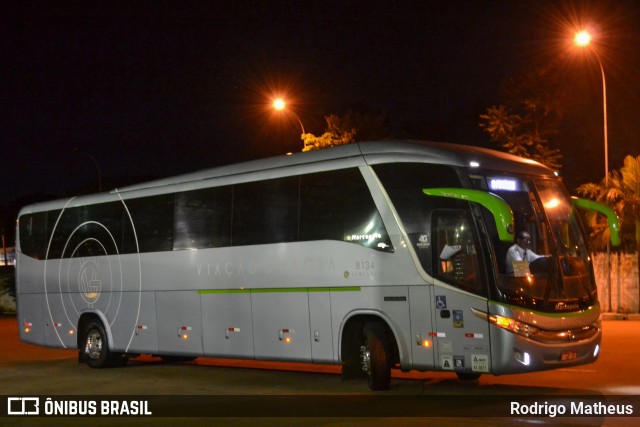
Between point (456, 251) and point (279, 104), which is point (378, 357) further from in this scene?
point (279, 104)

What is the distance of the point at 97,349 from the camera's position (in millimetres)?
19562

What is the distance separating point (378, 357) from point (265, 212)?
11.5 feet

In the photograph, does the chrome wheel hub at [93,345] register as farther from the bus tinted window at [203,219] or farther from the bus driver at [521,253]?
the bus driver at [521,253]

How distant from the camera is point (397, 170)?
13.7 metres

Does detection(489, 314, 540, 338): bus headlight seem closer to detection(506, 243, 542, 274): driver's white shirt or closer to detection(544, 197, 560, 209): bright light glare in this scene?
detection(506, 243, 542, 274): driver's white shirt

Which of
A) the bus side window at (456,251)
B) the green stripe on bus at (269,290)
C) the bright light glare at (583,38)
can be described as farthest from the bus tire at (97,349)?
the bright light glare at (583,38)

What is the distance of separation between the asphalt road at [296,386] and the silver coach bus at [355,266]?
524 millimetres

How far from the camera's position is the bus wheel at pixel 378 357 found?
1378 centimetres

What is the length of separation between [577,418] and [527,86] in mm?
27859

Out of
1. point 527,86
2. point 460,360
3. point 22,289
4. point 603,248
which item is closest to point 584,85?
point 527,86

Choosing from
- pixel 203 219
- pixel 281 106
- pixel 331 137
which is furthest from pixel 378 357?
pixel 331 137

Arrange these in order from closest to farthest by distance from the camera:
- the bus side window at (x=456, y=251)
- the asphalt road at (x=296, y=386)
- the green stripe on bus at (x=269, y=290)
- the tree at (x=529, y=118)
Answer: the asphalt road at (x=296, y=386)
the bus side window at (x=456, y=251)
the green stripe on bus at (x=269, y=290)
the tree at (x=529, y=118)

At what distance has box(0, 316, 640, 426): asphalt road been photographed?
11.7 metres

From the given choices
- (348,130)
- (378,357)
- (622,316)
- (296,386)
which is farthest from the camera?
(348,130)
